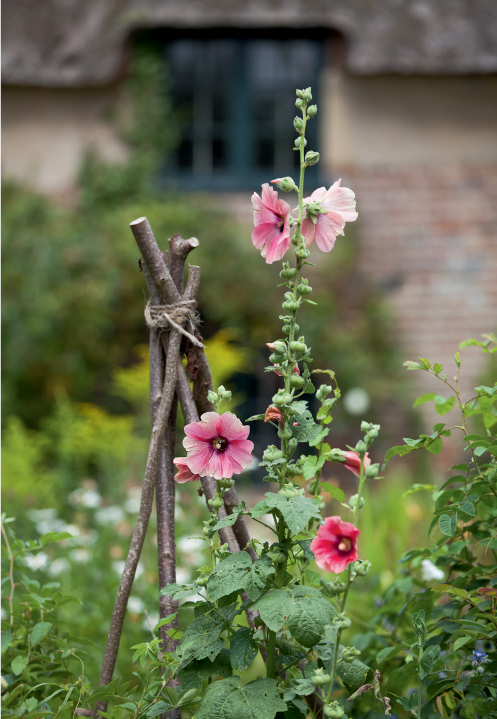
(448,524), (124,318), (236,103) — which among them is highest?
(236,103)

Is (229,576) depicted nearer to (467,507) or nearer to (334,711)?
(334,711)

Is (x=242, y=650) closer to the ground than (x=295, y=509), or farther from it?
closer to the ground

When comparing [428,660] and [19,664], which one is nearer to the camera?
[428,660]

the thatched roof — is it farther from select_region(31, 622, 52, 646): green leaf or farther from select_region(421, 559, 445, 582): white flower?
select_region(31, 622, 52, 646): green leaf

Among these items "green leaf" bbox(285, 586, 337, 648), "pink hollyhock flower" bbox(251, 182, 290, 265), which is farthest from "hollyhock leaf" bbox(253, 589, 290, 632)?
"pink hollyhock flower" bbox(251, 182, 290, 265)

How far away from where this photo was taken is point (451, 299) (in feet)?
16.8

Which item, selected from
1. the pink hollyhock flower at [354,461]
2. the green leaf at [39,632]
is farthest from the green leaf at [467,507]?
the green leaf at [39,632]

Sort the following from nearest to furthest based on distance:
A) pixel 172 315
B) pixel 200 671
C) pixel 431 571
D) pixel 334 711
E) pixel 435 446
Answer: pixel 334 711, pixel 200 671, pixel 435 446, pixel 172 315, pixel 431 571

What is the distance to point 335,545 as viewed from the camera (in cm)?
88

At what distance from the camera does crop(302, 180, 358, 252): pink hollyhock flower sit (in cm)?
101

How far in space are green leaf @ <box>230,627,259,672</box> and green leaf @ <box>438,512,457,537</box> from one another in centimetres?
31

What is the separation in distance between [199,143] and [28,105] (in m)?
1.30

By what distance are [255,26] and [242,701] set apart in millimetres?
4880

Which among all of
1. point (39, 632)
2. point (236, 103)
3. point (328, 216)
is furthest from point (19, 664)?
point (236, 103)
